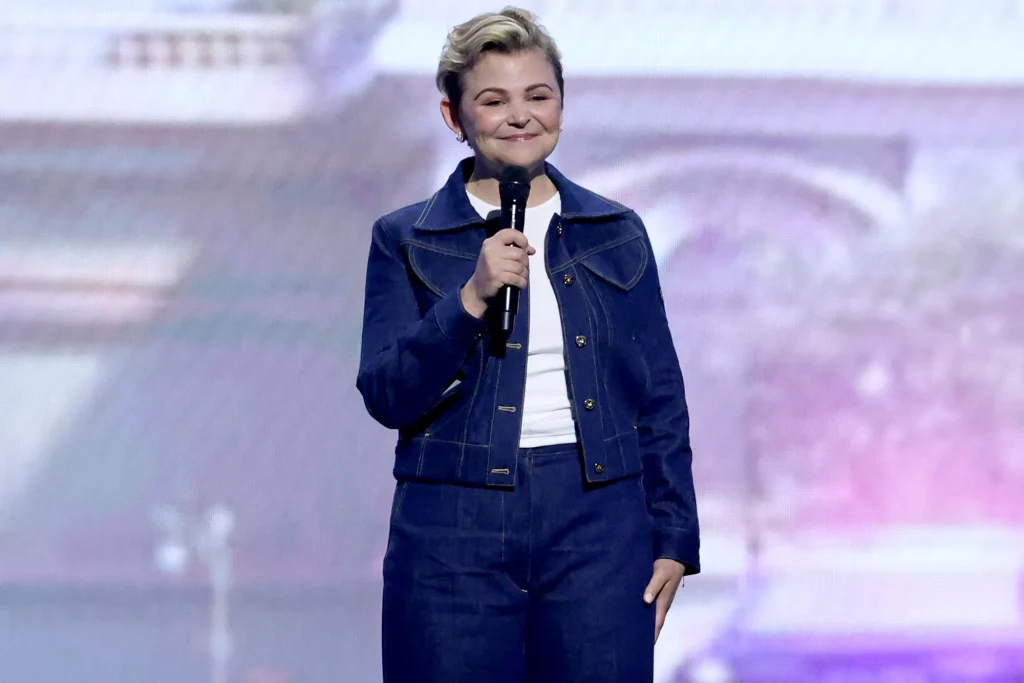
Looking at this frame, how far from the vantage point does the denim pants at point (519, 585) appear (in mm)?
1566

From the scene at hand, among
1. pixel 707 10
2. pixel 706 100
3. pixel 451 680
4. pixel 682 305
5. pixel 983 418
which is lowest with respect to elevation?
pixel 451 680

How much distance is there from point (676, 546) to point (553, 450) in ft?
0.71

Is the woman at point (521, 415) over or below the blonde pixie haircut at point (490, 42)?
below

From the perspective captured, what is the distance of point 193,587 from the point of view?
8.70 feet

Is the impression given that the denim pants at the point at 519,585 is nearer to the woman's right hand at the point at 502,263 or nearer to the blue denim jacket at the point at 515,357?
the blue denim jacket at the point at 515,357

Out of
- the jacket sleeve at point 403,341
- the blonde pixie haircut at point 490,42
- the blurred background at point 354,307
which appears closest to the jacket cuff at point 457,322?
the jacket sleeve at point 403,341

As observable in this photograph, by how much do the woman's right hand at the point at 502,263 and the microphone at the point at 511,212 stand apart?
0.02 meters

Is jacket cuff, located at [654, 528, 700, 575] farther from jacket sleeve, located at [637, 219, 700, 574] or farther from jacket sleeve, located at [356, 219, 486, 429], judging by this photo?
jacket sleeve, located at [356, 219, 486, 429]

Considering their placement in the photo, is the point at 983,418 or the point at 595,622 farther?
the point at 983,418

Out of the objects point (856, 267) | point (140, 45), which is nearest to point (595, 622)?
point (856, 267)

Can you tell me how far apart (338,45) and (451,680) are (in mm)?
1476

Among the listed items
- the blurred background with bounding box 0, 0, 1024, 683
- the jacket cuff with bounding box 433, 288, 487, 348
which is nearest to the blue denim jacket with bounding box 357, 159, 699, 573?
the jacket cuff with bounding box 433, 288, 487, 348

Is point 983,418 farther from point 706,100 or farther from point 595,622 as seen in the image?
point 595,622

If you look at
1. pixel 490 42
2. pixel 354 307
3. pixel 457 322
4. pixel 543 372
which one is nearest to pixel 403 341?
pixel 457 322
